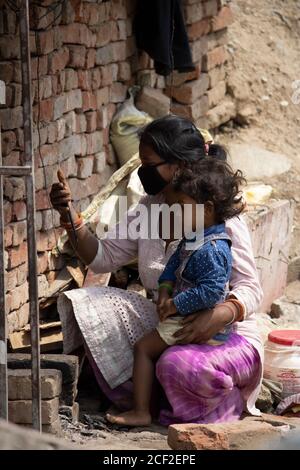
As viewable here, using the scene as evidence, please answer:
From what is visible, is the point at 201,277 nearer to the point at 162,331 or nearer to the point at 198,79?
the point at 162,331

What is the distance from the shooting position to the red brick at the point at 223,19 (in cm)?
902

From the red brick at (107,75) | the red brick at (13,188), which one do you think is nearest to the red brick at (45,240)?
the red brick at (13,188)

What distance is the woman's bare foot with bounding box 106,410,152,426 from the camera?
518 centimetres

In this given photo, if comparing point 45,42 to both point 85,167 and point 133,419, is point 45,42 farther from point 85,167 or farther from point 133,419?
point 133,419

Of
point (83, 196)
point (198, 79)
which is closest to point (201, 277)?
point (83, 196)

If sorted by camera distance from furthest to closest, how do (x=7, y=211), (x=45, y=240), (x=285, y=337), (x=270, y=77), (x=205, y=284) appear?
(x=270, y=77) → (x=45, y=240) → (x=7, y=211) → (x=285, y=337) → (x=205, y=284)

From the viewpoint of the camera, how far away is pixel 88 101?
7.23m

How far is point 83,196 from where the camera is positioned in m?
7.25

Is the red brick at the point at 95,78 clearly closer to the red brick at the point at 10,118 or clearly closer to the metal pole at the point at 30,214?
the red brick at the point at 10,118

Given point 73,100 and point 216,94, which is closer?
point 73,100

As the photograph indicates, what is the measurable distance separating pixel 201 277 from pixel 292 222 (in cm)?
295

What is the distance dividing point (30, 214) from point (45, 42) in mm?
2254

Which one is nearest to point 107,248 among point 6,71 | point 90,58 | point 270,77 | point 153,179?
point 153,179

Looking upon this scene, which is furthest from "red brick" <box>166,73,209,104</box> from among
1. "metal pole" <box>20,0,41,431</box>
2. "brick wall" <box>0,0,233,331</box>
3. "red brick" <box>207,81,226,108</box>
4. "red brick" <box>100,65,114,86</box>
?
"metal pole" <box>20,0,41,431</box>
